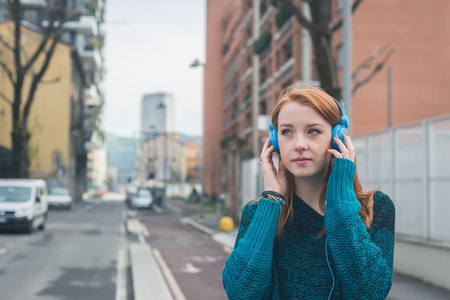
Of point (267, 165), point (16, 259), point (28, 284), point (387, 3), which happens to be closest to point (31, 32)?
point (387, 3)

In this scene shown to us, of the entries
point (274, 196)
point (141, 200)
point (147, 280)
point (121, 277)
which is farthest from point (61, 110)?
point (274, 196)

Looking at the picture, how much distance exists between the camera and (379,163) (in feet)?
41.3

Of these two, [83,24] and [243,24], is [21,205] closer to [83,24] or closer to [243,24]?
[243,24]

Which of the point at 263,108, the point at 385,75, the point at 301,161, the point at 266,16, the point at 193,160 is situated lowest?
the point at 301,161

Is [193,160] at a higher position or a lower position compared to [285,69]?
lower

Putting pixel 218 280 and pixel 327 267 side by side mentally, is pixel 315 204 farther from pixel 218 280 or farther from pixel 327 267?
pixel 218 280

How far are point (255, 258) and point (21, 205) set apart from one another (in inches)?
731

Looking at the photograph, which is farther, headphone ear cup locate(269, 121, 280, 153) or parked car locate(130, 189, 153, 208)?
parked car locate(130, 189, 153, 208)

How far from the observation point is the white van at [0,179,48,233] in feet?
62.0

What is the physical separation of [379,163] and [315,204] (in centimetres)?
1082

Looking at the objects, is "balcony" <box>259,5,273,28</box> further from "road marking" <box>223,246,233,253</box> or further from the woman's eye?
the woman's eye

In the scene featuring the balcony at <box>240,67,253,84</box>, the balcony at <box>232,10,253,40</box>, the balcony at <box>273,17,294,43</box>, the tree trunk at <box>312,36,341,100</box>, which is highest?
the balcony at <box>232,10,253,40</box>

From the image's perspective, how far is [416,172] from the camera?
11.1m

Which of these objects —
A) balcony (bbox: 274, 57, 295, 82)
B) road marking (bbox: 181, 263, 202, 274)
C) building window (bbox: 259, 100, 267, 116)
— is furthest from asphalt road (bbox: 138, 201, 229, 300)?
building window (bbox: 259, 100, 267, 116)
